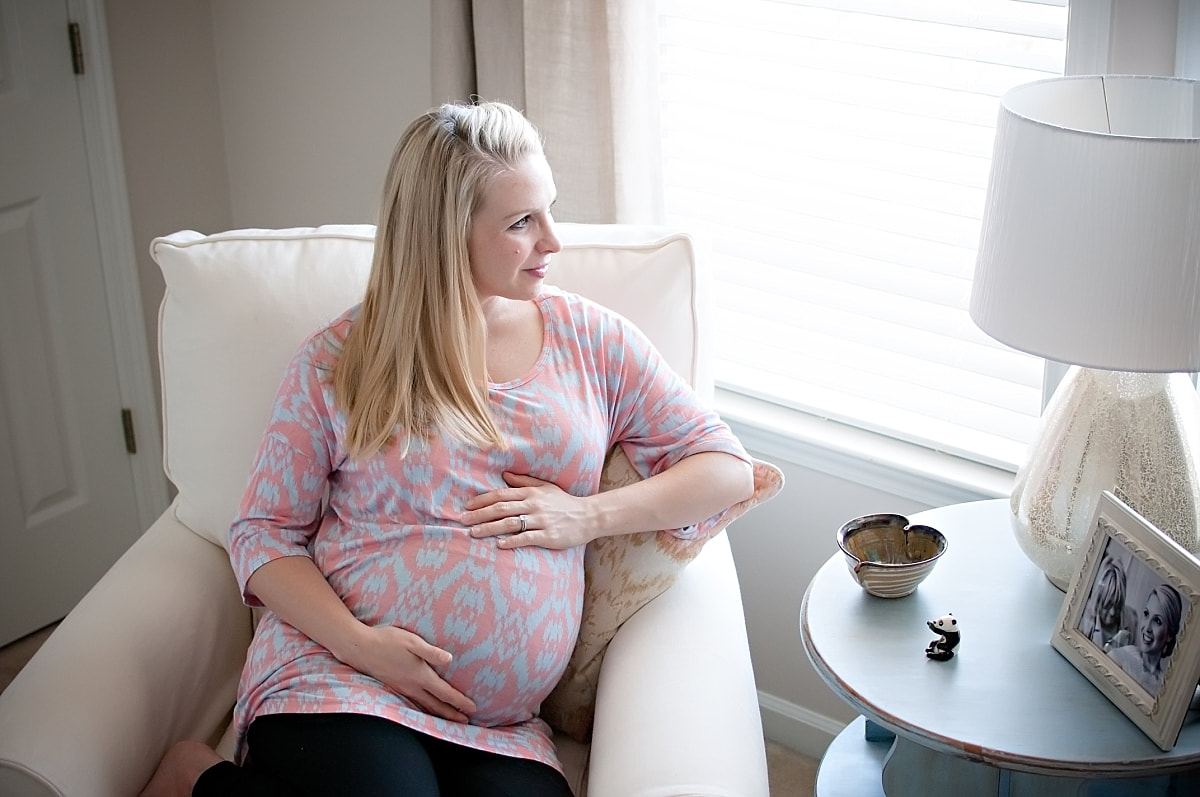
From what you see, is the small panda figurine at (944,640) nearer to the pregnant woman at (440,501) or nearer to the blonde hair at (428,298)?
the pregnant woman at (440,501)

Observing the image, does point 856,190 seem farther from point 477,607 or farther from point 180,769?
point 180,769

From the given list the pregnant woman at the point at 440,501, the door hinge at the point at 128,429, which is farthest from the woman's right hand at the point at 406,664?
the door hinge at the point at 128,429

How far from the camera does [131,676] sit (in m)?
1.50

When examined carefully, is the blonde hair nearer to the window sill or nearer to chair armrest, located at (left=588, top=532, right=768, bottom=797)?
chair armrest, located at (left=588, top=532, right=768, bottom=797)

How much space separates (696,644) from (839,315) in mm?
853

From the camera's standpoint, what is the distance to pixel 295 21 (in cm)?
263

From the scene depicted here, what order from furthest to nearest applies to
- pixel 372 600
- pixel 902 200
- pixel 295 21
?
pixel 295 21, pixel 902 200, pixel 372 600

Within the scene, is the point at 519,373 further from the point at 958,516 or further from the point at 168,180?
the point at 168,180

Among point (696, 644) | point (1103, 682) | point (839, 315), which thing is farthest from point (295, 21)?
point (1103, 682)

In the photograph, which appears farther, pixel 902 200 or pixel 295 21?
pixel 295 21

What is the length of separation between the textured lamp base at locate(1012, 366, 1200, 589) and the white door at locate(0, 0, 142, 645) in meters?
2.00

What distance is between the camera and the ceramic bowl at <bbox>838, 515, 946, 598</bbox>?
1506mm

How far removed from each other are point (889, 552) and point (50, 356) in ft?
6.07

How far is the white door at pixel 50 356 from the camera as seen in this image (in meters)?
2.43
